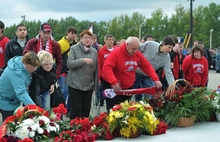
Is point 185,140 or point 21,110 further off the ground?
point 21,110

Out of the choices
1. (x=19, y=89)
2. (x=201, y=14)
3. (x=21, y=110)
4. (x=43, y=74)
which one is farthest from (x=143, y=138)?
(x=201, y=14)

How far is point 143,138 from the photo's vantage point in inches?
158

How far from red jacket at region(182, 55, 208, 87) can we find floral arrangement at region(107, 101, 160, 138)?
3.61m

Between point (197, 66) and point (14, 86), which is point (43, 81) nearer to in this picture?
point (14, 86)

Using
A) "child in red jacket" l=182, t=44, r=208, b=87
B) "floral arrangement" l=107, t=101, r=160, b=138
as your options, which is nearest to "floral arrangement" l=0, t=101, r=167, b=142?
"floral arrangement" l=107, t=101, r=160, b=138

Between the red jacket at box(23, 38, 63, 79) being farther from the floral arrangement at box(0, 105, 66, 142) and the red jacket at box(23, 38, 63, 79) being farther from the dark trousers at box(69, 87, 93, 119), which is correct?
the floral arrangement at box(0, 105, 66, 142)

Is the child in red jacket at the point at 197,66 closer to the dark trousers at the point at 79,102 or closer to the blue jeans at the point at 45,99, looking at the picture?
the dark trousers at the point at 79,102

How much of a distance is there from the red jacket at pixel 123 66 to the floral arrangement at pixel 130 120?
1331mm

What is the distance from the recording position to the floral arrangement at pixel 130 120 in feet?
12.9

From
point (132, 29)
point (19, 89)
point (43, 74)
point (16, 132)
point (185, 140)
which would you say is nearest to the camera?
Result: point (16, 132)

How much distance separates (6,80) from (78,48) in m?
1.83

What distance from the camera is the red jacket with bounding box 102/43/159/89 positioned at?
17.8 ft

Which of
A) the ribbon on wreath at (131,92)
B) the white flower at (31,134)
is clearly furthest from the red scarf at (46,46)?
the white flower at (31,134)

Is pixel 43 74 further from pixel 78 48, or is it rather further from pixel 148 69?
pixel 148 69
